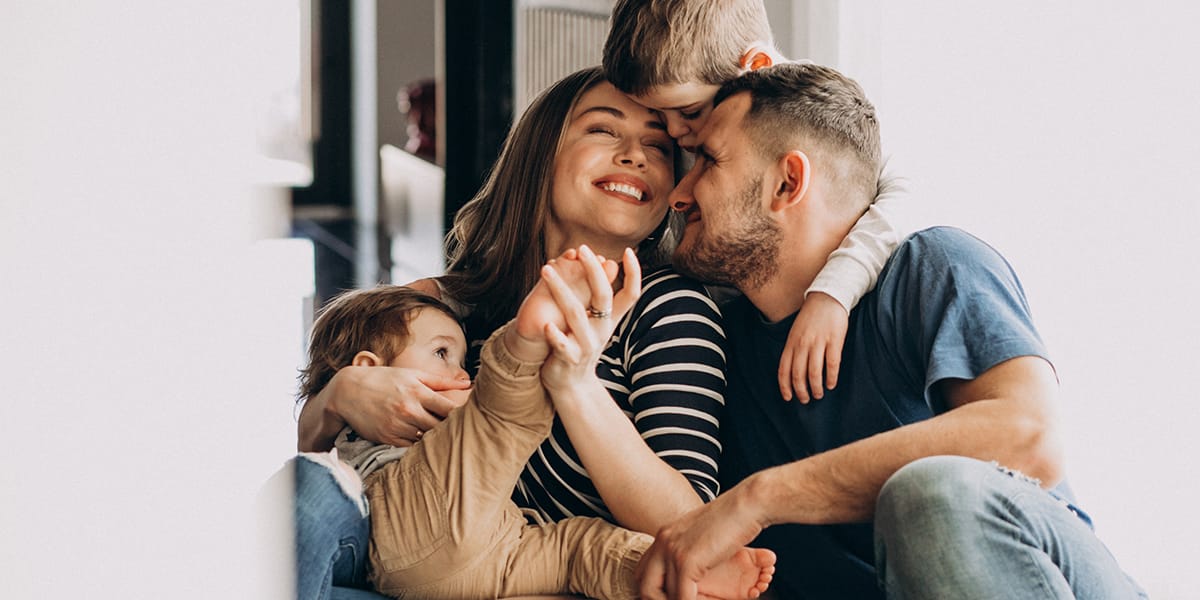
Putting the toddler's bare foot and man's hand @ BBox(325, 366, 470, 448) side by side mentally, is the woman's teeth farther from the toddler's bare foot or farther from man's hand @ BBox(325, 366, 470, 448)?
the toddler's bare foot

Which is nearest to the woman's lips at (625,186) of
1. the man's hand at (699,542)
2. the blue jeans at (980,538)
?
the man's hand at (699,542)

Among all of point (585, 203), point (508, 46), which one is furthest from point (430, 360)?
point (508, 46)

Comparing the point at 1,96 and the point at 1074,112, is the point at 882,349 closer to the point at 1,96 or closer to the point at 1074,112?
the point at 1074,112

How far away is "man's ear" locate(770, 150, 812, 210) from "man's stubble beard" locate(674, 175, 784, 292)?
2 centimetres

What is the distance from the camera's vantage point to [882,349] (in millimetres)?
1360

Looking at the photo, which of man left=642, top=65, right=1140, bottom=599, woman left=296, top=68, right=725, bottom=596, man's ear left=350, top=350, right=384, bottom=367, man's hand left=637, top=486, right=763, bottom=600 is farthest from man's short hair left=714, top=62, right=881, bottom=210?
man's ear left=350, top=350, right=384, bottom=367

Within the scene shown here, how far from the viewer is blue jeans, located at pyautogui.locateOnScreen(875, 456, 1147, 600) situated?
3.46 ft

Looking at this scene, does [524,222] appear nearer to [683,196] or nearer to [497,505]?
[683,196]

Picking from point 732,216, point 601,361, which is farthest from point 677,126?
point 601,361

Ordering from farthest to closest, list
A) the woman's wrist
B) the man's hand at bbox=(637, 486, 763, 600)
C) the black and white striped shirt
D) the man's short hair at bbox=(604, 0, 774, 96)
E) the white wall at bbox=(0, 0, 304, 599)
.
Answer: the man's short hair at bbox=(604, 0, 774, 96) < the black and white striped shirt < the woman's wrist < the man's hand at bbox=(637, 486, 763, 600) < the white wall at bbox=(0, 0, 304, 599)

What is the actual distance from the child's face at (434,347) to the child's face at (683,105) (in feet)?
1.37

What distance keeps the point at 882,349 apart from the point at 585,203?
51 cm

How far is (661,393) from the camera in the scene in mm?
1454

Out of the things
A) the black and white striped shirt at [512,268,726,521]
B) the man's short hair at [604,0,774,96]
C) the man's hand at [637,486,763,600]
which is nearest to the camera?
the man's hand at [637,486,763,600]
